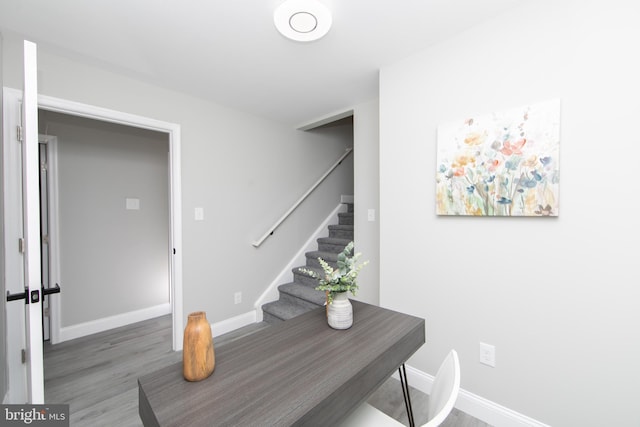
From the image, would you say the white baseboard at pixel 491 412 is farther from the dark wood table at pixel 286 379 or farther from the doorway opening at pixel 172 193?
the doorway opening at pixel 172 193

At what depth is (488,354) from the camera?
60.6 inches

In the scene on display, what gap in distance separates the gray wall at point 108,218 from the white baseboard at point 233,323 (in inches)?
42.2

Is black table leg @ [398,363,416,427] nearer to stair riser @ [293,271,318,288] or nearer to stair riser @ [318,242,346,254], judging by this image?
stair riser @ [293,271,318,288]

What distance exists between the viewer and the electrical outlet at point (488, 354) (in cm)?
152

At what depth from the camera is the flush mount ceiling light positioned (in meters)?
1.32

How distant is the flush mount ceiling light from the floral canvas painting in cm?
93

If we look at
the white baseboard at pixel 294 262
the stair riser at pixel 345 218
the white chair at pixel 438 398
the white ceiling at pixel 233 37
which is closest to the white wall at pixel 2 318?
the white ceiling at pixel 233 37

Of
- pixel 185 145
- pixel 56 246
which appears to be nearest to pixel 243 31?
pixel 185 145

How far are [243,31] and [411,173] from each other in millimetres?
1376

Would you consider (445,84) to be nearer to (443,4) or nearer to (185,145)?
(443,4)

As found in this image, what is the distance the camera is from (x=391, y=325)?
49.8 inches

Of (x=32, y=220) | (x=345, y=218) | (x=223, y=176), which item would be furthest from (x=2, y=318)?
(x=345, y=218)

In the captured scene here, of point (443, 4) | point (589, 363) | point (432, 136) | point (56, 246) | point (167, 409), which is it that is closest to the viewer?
point (167, 409)

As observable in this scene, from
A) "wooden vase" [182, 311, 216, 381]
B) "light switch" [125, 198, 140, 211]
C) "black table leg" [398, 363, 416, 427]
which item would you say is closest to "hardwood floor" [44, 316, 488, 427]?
"black table leg" [398, 363, 416, 427]
